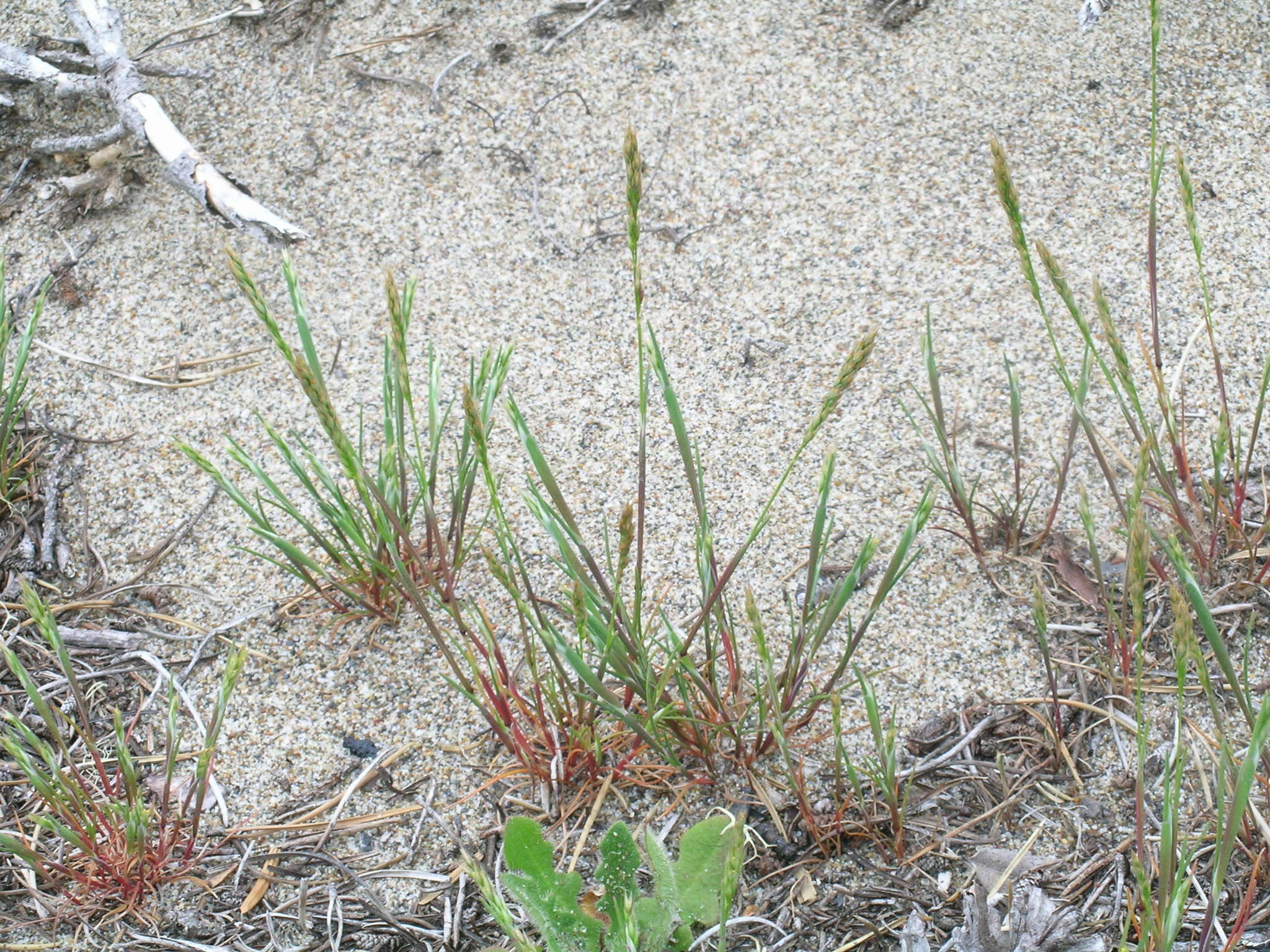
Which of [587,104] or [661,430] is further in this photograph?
[587,104]

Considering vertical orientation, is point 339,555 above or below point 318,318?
below

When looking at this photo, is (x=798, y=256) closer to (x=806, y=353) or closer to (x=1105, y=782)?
(x=806, y=353)

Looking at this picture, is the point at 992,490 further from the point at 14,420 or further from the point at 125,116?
the point at 125,116

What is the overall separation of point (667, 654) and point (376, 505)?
48 centimetres

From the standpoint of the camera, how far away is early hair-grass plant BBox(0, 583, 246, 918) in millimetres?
Result: 1192

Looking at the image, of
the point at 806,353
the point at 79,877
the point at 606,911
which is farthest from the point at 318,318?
the point at 606,911

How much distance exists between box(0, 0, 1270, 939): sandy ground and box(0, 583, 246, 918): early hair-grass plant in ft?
0.31

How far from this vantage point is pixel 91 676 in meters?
1.53

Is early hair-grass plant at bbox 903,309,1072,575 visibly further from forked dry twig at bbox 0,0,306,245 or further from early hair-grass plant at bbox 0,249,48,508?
early hair-grass plant at bbox 0,249,48,508

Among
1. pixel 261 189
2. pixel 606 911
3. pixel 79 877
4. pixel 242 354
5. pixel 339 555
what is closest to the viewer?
pixel 606 911

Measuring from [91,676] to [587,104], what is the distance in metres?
1.46

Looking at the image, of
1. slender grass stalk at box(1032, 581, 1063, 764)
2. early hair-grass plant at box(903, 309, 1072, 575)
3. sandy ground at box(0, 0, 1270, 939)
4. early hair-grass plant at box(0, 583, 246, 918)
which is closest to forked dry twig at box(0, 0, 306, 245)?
sandy ground at box(0, 0, 1270, 939)

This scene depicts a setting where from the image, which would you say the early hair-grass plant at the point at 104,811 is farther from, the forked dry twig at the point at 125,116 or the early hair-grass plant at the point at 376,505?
the forked dry twig at the point at 125,116

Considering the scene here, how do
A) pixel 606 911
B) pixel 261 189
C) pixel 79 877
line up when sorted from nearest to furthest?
pixel 606 911 → pixel 79 877 → pixel 261 189
